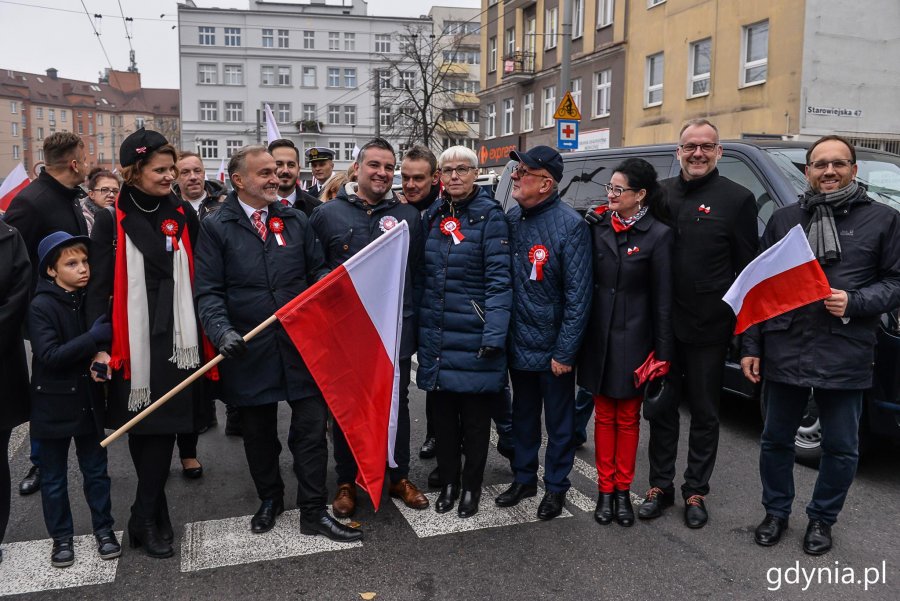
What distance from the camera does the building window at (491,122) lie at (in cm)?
3775

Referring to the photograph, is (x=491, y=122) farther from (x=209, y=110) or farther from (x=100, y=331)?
(x=100, y=331)

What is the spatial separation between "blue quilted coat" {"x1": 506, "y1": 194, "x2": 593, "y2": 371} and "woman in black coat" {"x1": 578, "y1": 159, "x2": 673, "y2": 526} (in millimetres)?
129

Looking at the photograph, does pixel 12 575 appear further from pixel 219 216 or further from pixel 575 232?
pixel 575 232

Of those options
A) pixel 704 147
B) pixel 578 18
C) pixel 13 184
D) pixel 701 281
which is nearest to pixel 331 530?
pixel 701 281

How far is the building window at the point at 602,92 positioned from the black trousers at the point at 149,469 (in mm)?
25632

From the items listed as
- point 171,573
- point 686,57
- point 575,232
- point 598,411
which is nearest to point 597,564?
point 598,411

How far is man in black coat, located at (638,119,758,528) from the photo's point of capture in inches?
169

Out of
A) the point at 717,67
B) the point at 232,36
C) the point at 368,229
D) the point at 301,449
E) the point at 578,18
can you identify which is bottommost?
the point at 301,449

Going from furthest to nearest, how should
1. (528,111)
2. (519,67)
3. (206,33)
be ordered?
(206,33) → (528,111) → (519,67)

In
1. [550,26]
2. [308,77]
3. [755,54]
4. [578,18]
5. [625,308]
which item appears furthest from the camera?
[308,77]

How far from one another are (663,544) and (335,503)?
187cm

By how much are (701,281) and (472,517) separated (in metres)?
1.90

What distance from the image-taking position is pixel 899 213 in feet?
12.5

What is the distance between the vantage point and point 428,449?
18.4ft
